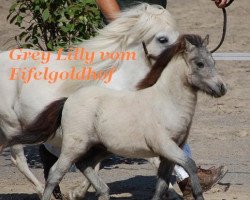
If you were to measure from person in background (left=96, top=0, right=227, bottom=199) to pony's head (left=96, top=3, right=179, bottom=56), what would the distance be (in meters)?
0.18

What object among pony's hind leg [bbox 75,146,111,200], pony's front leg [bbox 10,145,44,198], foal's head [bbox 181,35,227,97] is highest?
foal's head [bbox 181,35,227,97]

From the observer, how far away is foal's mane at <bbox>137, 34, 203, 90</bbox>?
14.5 ft

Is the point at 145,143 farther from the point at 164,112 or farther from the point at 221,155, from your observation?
the point at 221,155

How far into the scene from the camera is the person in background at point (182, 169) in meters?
5.48

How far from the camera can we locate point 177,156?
4.33 metres

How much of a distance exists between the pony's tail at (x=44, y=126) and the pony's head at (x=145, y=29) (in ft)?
2.06

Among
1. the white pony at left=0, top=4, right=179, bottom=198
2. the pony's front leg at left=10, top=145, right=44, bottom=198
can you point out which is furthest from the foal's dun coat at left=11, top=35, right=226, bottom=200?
the pony's front leg at left=10, top=145, right=44, bottom=198

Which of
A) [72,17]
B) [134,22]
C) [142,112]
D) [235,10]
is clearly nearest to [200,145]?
[72,17]

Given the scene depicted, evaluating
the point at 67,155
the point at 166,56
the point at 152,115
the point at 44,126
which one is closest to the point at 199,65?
the point at 166,56

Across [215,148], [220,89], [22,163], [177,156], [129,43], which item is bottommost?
[215,148]

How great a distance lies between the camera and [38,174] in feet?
22.1

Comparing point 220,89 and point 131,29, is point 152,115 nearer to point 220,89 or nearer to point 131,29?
point 220,89

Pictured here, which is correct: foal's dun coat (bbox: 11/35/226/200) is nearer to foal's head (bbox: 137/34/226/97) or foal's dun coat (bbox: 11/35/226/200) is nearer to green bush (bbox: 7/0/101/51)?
foal's head (bbox: 137/34/226/97)

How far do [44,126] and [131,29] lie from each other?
891 mm
